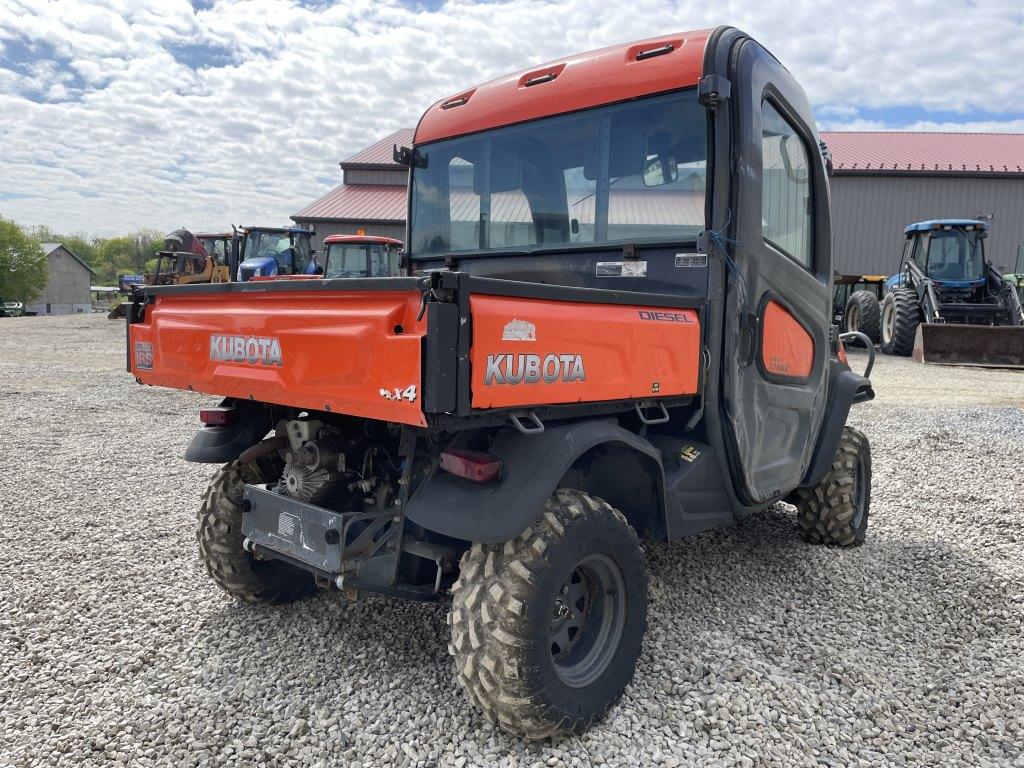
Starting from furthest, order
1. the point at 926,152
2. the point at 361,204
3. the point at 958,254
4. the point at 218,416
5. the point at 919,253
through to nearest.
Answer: the point at 361,204 < the point at 926,152 < the point at 919,253 < the point at 958,254 < the point at 218,416

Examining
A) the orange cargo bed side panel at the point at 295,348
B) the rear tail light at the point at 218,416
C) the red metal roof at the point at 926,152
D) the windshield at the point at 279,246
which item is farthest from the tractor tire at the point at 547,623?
the red metal roof at the point at 926,152

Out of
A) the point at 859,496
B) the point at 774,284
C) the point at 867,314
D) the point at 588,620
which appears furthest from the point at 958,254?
the point at 588,620

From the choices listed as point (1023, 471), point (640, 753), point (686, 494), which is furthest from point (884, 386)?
point (640, 753)

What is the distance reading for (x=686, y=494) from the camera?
2.91 m

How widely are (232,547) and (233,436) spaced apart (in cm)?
47

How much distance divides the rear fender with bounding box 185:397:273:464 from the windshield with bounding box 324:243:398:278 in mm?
12116

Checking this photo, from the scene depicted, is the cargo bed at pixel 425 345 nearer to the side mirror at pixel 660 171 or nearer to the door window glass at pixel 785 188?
the side mirror at pixel 660 171

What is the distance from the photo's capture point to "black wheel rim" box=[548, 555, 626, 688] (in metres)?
2.48

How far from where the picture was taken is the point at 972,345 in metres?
12.8

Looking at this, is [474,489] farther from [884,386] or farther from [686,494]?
[884,386]

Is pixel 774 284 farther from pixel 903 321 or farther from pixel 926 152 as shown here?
pixel 926 152

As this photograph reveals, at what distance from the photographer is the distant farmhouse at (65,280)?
Answer: 7031cm

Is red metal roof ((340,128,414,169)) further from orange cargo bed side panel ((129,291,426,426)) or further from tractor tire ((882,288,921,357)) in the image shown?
orange cargo bed side panel ((129,291,426,426))

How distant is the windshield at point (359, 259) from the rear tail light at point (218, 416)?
12162mm
